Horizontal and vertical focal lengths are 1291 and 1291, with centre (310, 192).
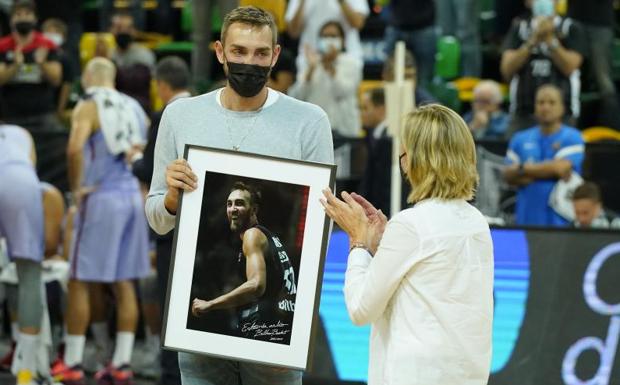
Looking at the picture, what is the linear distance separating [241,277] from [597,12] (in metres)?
8.95

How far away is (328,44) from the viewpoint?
11508 mm

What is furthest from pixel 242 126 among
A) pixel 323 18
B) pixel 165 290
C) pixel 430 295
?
pixel 323 18

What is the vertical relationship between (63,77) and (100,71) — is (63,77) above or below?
below

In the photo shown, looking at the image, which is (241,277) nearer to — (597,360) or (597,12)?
(597,360)

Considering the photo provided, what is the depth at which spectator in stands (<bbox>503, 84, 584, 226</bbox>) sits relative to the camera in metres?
9.27

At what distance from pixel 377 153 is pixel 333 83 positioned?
1816 mm

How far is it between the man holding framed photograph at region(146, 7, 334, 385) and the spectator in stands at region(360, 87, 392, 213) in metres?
5.14

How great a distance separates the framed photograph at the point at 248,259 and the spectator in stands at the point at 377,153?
17.5ft

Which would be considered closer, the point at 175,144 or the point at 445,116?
the point at 445,116

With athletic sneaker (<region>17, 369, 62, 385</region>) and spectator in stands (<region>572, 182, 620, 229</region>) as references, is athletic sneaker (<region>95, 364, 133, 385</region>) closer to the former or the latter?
athletic sneaker (<region>17, 369, 62, 385</region>)

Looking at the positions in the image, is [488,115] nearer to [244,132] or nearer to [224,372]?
[244,132]

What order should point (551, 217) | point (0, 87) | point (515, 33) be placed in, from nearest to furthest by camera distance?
point (551, 217), point (515, 33), point (0, 87)

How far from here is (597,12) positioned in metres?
12.3

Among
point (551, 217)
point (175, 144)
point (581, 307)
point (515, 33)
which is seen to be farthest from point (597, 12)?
point (175, 144)
